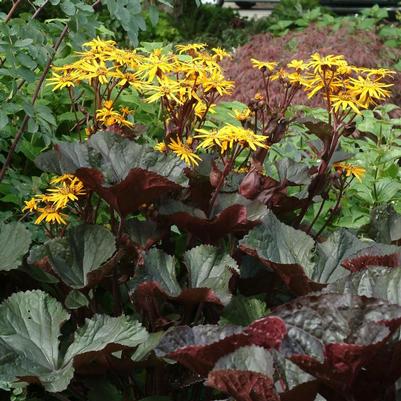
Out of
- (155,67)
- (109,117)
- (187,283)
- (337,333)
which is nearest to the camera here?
(337,333)

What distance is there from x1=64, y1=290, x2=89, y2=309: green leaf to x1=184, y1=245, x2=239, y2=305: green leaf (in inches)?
9.2

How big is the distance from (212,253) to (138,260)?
0.19 metres

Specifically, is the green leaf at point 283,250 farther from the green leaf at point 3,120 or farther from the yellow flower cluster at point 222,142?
the green leaf at point 3,120

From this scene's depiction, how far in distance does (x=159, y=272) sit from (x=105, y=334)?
23 centimetres

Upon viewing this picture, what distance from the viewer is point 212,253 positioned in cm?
183

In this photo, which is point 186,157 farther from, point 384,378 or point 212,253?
point 384,378

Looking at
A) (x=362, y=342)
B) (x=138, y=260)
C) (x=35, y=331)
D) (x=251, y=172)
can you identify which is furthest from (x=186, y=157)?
(x=362, y=342)

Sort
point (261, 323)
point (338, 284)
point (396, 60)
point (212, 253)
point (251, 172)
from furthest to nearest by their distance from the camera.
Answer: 1. point (396, 60)
2. point (251, 172)
3. point (212, 253)
4. point (338, 284)
5. point (261, 323)

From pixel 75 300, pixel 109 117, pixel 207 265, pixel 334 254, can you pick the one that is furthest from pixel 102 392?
pixel 109 117

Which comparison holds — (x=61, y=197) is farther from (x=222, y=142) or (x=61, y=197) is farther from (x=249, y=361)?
(x=249, y=361)

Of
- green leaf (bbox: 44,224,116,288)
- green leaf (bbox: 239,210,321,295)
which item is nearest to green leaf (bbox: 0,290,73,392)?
green leaf (bbox: 44,224,116,288)

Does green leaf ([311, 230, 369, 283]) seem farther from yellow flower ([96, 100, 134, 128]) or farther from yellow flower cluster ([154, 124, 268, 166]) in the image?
yellow flower ([96, 100, 134, 128])

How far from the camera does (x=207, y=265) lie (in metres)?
1.84

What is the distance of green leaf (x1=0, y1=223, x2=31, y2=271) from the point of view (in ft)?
6.12
